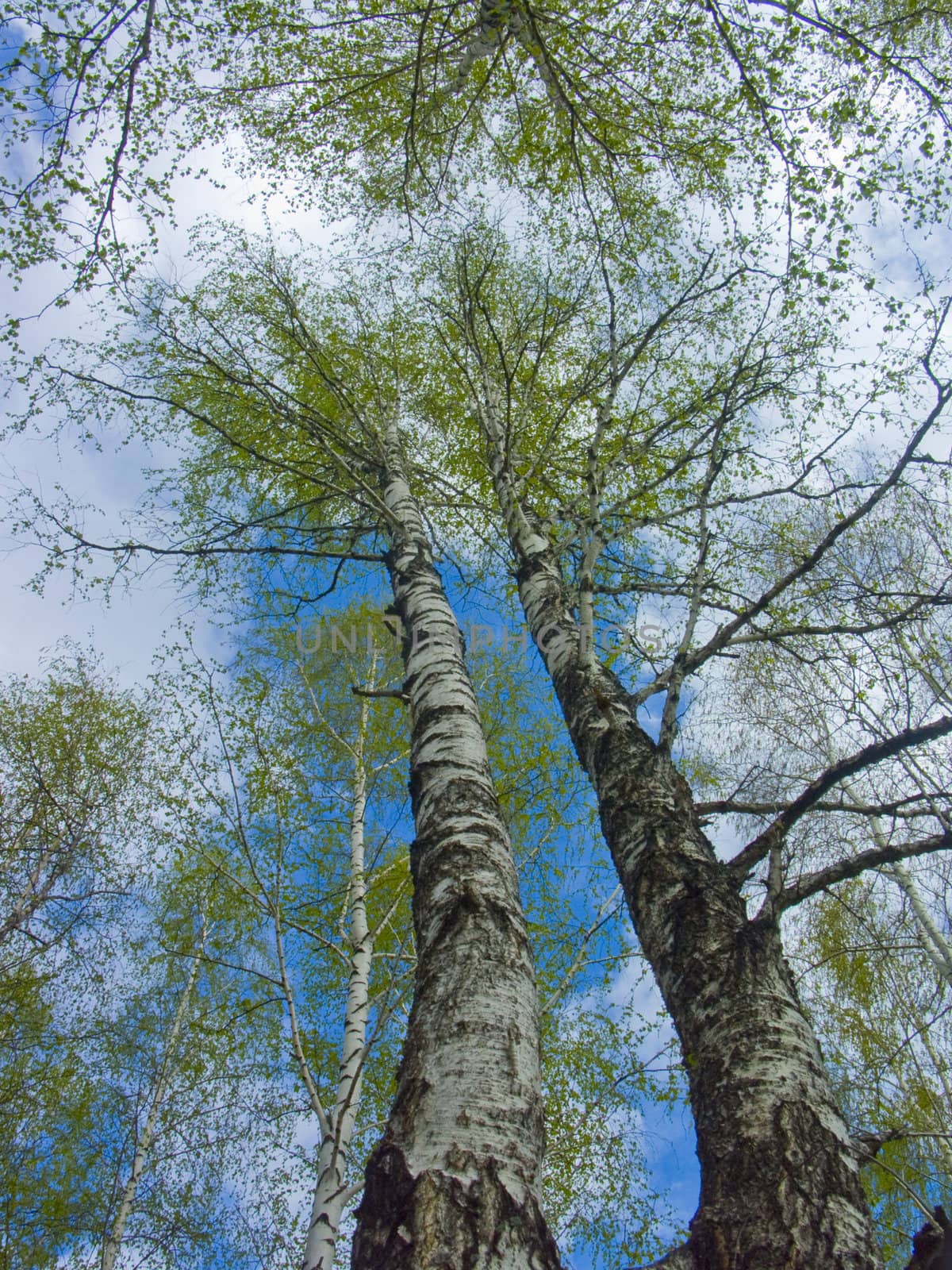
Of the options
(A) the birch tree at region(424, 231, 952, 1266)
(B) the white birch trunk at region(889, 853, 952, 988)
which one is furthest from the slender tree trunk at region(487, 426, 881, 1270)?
(B) the white birch trunk at region(889, 853, 952, 988)

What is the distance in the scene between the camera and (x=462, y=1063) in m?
1.58

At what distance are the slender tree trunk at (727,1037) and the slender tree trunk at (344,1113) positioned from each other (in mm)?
2184

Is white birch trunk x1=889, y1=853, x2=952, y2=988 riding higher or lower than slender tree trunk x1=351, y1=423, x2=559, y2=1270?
higher

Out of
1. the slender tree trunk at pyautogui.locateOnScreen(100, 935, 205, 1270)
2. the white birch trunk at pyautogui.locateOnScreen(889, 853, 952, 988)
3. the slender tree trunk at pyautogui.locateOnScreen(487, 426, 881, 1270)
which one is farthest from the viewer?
the slender tree trunk at pyautogui.locateOnScreen(100, 935, 205, 1270)

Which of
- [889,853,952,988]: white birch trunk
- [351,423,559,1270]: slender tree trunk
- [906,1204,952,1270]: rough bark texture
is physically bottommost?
[906,1204,952,1270]: rough bark texture

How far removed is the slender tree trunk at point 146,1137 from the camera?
20.0 feet

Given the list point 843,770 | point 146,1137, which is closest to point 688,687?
point 843,770

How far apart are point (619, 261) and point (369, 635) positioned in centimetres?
425

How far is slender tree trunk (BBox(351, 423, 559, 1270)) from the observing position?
1.28 metres

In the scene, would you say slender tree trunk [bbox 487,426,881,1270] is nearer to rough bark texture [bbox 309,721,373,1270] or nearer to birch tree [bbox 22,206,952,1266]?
birch tree [bbox 22,206,952,1266]

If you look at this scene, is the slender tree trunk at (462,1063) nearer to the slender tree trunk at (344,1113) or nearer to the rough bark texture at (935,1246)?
the rough bark texture at (935,1246)

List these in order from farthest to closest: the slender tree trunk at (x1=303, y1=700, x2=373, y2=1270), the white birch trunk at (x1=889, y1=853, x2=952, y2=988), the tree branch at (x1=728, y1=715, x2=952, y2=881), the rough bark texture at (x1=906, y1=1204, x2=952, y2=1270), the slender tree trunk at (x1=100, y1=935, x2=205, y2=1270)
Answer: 1. the slender tree trunk at (x1=100, y1=935, x2=205, y2=1270)
2. the white birch trunk at (x1=889, y1=853, x2=952, y2=988)
3. the slender tree trunk at (x1=303, y1=700, x2=373, y2=1270)
4. the tree branch at (x1=728, y1=715, x2=952, y2=881)
5. the rough bark texture at (x1=906, y1=1204, x2=952, y2=1270)

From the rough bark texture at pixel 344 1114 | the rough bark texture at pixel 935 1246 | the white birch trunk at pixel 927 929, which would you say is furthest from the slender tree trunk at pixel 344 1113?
the white birch trunk at pixel 927 929

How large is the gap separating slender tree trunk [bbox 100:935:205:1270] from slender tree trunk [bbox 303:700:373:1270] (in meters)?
1.44
